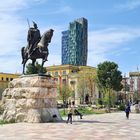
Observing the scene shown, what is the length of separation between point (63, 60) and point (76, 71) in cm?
8046

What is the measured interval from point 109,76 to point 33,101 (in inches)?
1853

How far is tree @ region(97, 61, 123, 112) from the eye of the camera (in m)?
74.8

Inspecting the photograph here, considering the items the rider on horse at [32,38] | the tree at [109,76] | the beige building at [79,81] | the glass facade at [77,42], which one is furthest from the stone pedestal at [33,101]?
the glass facade at [77,42]

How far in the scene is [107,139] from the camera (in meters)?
19.5

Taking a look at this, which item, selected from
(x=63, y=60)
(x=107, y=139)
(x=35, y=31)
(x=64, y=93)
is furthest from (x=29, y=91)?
(x=63, y=60)

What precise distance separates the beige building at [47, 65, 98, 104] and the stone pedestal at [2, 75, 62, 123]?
2352 inches

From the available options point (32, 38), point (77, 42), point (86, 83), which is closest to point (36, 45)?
point (32, 38)

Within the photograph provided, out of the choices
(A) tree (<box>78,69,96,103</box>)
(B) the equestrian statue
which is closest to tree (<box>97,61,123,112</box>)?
(A) tree (<box>78,69,96,103</box>)

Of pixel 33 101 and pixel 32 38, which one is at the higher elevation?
pixel 32 38

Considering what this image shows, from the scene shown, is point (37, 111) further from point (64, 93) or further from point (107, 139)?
point (64, 93)

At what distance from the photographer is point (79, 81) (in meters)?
97.0

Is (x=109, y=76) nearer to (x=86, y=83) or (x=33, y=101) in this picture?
(x=86, y=83)

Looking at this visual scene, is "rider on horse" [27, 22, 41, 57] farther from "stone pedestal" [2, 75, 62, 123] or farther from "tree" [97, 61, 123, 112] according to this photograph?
"tree" [97, 61, 123, 112]

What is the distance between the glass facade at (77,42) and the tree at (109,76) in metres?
105
